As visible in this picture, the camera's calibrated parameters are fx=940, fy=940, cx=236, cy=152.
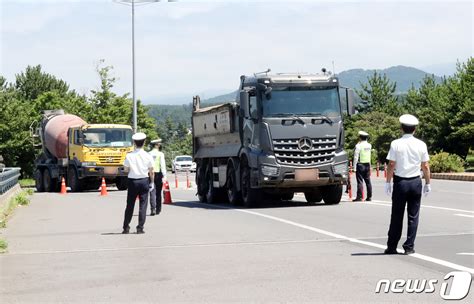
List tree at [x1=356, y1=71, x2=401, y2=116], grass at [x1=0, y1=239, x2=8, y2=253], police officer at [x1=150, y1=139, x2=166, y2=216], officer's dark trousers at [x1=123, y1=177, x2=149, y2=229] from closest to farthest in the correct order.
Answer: grass at [x1=0, y1=239, x2=8, y2=253], officer's dark trousers at [x1=123, y1=177, x2=149, y2=229], police officer at [x1=150, y1=139, x2=166, y2=216], tree at [x1=356, y1=71, x2=401, y2=116]

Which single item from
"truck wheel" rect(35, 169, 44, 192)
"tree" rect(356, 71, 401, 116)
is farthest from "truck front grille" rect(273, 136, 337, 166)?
"tree" rect(356, 71, 401, 116)

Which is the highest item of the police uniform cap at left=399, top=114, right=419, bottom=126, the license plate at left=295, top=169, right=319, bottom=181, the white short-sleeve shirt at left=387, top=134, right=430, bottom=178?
the police uniform cap at left=399, top=114, right=419, bottom=126

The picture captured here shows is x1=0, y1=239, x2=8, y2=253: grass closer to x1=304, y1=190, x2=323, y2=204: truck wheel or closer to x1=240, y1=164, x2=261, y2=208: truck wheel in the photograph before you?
x1=240, y1=164, x2=261, y2=208: truck wheel

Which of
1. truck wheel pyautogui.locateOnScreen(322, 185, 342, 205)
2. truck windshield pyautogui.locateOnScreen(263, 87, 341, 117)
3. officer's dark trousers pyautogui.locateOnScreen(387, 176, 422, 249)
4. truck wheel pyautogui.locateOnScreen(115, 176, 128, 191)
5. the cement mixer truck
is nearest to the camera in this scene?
officer's dark trousers pyautogui.locateOnScreen(387, 176, 422, 249)

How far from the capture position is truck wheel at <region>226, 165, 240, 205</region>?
24453 millimetres

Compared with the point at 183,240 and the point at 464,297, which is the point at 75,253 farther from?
the point at 464,297

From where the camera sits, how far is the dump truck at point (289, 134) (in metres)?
22.5

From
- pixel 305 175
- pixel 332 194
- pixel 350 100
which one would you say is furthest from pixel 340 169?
pixel 350 100

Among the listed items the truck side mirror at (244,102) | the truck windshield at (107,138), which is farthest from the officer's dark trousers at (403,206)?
the truck windshield at (107,138)

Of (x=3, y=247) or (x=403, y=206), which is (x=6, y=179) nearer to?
(x=3, y=247)

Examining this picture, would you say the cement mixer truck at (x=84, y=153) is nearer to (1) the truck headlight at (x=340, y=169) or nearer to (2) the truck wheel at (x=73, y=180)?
(2) the truck wheel at (x=73, y=180)

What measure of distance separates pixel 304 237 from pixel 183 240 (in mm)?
1936

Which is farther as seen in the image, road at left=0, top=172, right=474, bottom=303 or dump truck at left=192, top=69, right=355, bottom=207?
dump truck at left=192, top=69, right=355, bottom=207

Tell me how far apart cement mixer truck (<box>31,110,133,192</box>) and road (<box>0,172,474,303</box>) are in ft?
59.1
